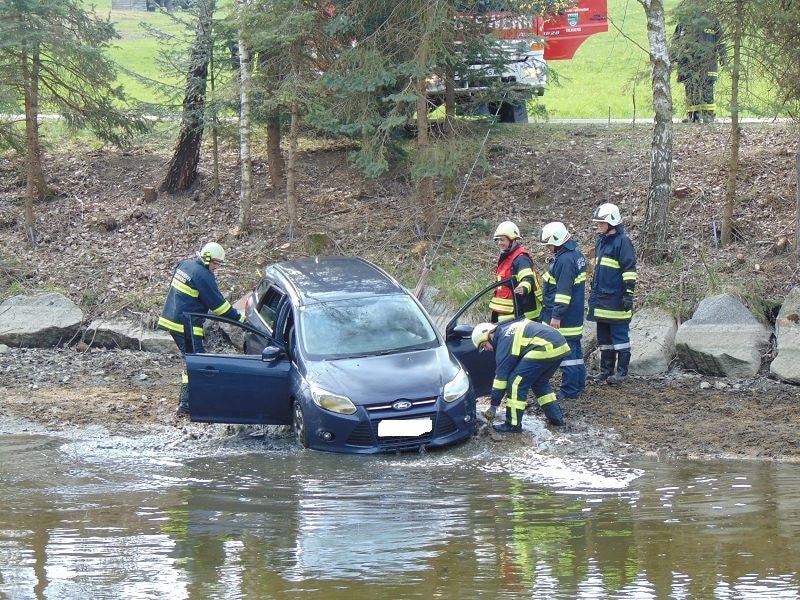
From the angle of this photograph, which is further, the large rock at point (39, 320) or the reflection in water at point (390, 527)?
the large rock at point (39, 320)

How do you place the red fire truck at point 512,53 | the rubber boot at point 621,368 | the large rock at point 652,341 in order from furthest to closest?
1. the red fire truck at point 512,53
2. the large rock at point 652,341
3. the rubber boot at point 621,368

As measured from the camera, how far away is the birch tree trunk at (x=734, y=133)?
13.9 m

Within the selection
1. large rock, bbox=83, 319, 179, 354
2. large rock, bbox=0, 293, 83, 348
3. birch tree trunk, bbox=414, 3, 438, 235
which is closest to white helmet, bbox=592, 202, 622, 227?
birch tree trunk, bbox=414, 3, 438, 235

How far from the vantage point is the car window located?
1097 cm

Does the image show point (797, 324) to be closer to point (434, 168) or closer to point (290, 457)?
point (434, 168)

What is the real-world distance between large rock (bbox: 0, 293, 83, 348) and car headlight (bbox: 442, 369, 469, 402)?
7.07 meters

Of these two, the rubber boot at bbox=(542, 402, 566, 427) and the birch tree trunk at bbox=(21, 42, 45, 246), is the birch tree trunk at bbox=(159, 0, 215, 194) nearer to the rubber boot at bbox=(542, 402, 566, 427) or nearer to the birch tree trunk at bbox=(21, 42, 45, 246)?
the birch tree trunk at bbox=(21, 42, 45, 246)

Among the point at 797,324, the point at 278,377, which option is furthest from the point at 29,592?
the point at 797,324

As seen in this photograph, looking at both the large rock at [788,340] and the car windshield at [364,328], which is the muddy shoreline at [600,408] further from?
the car windshield at [364,328]

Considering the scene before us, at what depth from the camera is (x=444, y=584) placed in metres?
6.29

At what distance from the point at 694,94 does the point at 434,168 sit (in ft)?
14.5

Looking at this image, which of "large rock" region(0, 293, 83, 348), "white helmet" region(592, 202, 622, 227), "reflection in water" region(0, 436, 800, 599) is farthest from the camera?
"large rock" region(0, 293, 83, 348)

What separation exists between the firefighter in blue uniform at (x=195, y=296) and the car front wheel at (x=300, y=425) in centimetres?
151

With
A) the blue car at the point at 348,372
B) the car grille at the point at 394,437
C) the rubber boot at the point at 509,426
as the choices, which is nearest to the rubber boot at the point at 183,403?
the blue car at the point at 348,372
